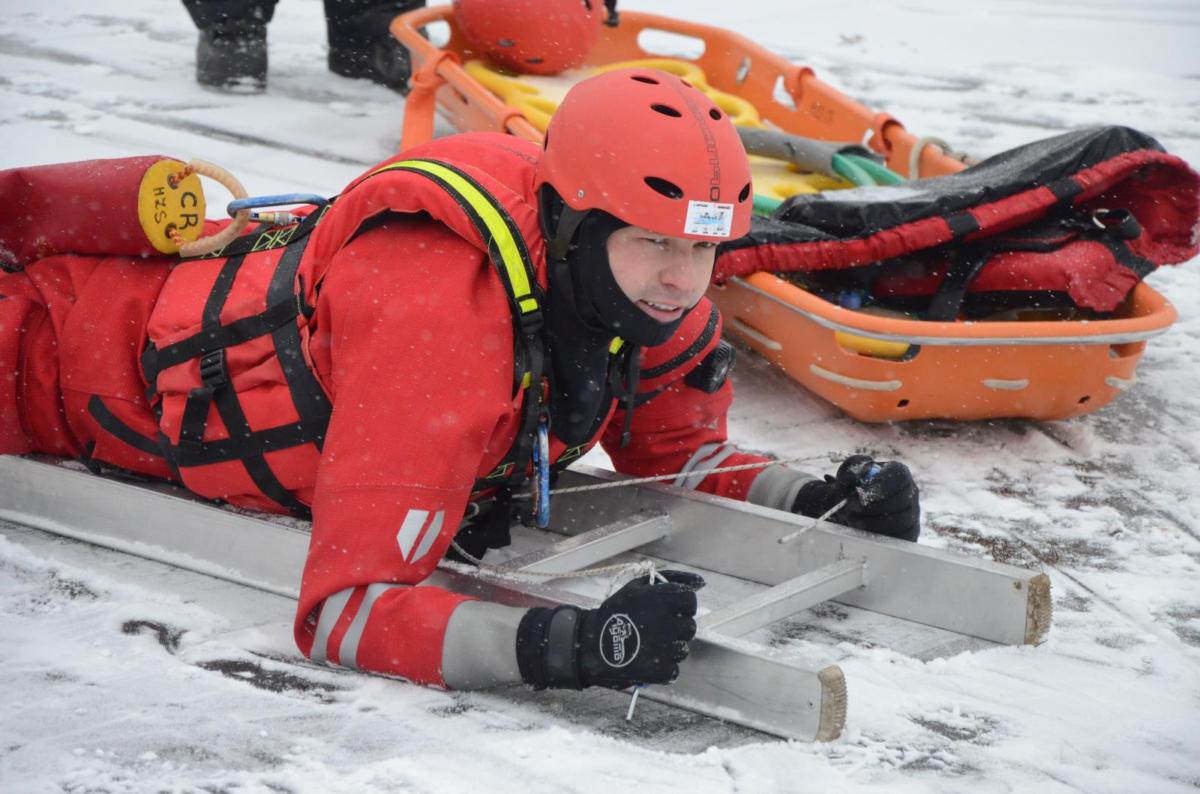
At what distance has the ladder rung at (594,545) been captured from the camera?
126 inches

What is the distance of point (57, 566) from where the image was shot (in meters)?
3.32

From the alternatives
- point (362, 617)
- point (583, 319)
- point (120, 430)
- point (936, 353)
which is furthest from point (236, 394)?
point (936, 353)

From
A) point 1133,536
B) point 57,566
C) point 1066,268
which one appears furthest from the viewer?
point 1066,268

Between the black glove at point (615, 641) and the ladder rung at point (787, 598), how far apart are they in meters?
0.24

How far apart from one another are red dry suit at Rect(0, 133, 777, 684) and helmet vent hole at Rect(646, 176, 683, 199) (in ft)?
0.91

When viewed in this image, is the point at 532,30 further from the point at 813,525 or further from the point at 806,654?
the point at 806,654

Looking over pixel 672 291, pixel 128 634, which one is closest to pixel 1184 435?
pixel 672 291

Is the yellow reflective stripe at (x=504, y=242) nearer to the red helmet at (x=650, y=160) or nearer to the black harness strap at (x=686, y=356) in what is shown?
the red helmet at (x=650, y=160)

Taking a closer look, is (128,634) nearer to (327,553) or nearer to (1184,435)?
(327,553)

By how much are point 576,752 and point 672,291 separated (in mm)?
890

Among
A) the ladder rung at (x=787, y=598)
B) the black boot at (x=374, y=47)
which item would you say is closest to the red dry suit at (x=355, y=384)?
the ladder rung at (x=787, y=598)

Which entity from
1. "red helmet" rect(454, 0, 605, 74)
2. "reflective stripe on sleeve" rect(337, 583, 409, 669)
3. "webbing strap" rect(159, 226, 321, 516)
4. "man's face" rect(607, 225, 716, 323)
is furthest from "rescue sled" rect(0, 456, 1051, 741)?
"red helmet" rect(454, 0, 605, 74)

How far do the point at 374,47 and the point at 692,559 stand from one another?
5.26 meters

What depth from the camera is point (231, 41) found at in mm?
7586
